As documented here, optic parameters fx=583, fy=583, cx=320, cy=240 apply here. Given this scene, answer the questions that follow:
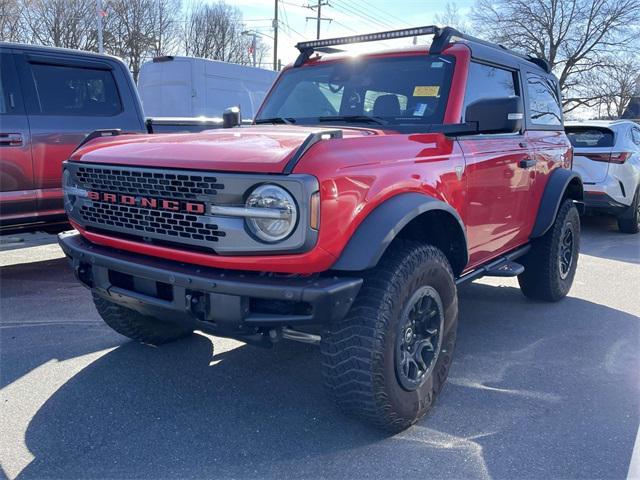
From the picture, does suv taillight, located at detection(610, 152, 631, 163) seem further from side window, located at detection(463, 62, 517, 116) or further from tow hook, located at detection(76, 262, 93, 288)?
tow hook, located at detection(76, 262, 93, 288)

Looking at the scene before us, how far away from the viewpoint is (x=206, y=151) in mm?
2580

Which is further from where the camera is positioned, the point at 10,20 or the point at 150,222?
the point at 10,20

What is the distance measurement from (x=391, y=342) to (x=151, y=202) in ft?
4.13

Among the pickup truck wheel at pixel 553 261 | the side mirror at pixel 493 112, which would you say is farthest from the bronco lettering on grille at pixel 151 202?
the pickup truck wheel at pixel 553 261

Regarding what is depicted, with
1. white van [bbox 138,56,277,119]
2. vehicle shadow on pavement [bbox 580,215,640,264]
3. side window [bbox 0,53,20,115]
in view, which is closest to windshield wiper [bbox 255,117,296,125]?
side window [bbox 0,53,20,115]

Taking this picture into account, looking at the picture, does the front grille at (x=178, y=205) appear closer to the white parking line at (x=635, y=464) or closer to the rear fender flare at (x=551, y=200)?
the white parking line at (x=635, y=464)

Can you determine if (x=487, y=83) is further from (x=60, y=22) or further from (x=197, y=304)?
(x=60, y=22)

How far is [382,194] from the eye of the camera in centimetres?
268

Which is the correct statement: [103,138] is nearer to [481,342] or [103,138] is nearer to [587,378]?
[481,342]

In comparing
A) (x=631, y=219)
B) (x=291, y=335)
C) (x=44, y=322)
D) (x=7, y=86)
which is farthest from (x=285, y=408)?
(x=631, y=219)

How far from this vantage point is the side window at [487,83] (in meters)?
3.65

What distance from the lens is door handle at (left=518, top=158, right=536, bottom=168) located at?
4121 mm

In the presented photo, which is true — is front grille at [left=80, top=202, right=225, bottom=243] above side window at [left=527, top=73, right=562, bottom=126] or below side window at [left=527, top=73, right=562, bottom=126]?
below

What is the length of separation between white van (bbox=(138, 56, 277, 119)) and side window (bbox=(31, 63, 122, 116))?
543 centimetres
